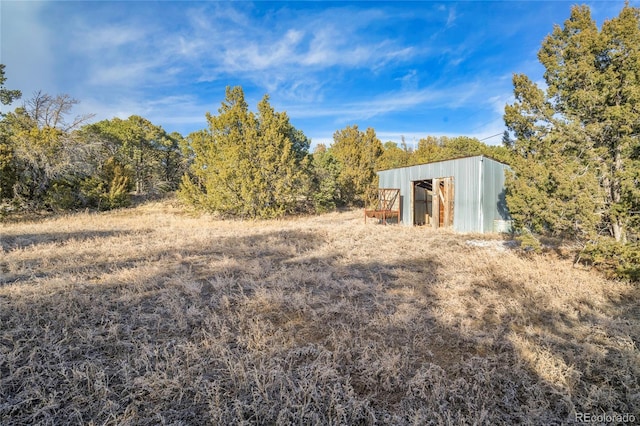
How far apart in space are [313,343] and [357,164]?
2048 cm

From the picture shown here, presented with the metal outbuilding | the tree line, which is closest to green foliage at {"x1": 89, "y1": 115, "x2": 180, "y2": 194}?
the tree line

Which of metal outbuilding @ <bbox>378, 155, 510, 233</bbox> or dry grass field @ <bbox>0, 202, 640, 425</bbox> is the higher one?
metal outbuilding @ <bbox>378, 155, 510, 233</bbox>

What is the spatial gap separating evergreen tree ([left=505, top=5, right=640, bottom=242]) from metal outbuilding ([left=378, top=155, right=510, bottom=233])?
11.7 ft

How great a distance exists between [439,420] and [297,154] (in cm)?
1811

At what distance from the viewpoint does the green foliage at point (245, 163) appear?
15406 millimetres

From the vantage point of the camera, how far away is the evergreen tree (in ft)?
17.7

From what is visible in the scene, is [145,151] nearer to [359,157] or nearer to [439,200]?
[359,157]

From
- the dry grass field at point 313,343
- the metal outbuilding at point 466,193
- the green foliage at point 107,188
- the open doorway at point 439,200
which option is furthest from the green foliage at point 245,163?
the dry grass field at point 313,343

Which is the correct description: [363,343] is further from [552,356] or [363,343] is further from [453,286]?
[453,286]

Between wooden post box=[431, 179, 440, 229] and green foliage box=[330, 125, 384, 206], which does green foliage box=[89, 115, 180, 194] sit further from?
wooden post box=[431, 179, 440, 229]

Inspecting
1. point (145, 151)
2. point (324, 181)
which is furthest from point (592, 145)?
point (145, 151)

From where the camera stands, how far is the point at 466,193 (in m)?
11.5

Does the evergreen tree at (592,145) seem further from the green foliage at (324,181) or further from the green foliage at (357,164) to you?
the green foliage at (357,164)

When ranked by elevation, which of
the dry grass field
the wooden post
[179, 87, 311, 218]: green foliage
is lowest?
the dry grass field
